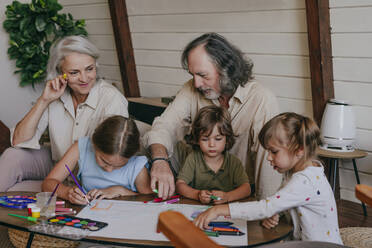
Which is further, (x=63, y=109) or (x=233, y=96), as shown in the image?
(x=63, y=109)

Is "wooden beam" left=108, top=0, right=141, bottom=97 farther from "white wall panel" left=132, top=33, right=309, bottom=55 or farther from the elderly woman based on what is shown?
the elderly woman

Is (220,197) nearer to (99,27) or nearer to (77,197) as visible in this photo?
(77,197)

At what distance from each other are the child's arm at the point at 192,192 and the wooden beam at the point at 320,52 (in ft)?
5.08

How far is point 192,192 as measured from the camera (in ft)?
6.84

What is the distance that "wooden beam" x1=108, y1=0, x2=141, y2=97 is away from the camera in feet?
15.7

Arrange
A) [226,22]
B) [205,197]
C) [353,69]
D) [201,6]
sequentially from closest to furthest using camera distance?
[205,197] → [353,69] → [226,22] → [201,6]

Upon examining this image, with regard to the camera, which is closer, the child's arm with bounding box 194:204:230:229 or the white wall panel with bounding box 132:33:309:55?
the child's arm with bounding box 194:204:230:229

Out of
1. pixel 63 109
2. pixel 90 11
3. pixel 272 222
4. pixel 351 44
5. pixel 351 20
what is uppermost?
pixel 90 11

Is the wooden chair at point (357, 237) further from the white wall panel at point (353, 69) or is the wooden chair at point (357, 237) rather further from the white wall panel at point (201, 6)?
the white wall panel at point (201, 6)

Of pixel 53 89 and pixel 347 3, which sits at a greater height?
pixel 347 3

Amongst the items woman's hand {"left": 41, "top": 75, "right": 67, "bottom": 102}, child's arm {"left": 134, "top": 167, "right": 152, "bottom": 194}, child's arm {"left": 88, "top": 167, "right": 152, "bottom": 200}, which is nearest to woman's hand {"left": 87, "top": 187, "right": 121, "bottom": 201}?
child's arm {"left": 88, "top": 167, "right": 152, "bottom": 200}

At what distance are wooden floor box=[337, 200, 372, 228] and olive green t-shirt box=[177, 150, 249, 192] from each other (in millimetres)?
1386

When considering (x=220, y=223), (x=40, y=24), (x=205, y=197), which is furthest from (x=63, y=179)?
(x=40, y=24)

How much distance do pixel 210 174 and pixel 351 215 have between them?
1.63 metres
